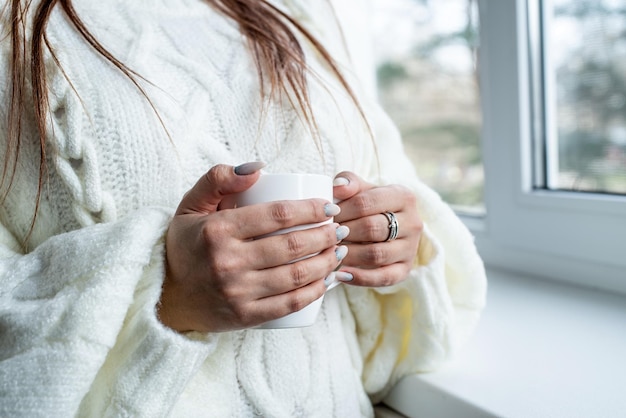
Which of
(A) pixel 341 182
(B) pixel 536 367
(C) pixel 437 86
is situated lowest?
(B) pixel 536 367

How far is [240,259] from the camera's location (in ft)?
1.66

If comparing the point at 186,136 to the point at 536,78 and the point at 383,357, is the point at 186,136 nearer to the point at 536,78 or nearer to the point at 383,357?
the point at 383,357

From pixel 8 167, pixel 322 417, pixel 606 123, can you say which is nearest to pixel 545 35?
pixel 606 123

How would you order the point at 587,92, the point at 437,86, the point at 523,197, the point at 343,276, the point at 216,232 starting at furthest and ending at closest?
the point at 437,86 → the point at 523,197 → the point at 587,92 → the point at 343,276 → the point at 216,232

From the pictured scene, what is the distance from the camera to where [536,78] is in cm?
97

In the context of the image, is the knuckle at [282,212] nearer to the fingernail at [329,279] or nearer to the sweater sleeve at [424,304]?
the fingernail at [329,279]

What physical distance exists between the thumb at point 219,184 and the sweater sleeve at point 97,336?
0.18 feet

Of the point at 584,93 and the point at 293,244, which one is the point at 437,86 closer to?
the point at 584,93

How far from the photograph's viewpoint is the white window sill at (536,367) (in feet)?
1.93

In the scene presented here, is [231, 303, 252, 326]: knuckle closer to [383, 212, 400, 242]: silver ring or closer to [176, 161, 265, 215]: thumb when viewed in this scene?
[176, 161, 265, 215]: thumb

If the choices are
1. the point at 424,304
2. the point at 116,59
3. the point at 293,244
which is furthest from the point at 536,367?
the point at 116,59

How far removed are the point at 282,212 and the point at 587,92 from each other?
630 mm

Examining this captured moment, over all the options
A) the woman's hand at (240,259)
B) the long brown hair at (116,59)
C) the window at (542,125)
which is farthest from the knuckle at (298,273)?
the window at (542,125)

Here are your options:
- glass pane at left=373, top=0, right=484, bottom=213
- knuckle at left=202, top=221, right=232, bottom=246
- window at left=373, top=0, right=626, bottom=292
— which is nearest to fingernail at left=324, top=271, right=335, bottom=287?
knuckle at left=202, top=221, right=232, bottom=246
